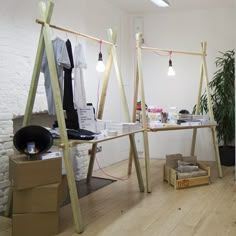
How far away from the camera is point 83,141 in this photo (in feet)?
9.12

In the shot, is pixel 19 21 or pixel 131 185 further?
pixel 131 185

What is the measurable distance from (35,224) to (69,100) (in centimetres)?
117

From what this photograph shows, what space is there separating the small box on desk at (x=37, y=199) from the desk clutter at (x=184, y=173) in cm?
175

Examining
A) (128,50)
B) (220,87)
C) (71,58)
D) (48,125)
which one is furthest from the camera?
A: (128,50)

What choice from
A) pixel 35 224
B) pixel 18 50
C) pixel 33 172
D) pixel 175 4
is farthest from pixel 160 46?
pixel 35 224

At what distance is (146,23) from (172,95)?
4.52 ft

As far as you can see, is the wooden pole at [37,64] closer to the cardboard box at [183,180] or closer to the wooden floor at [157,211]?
the wooden floor at [157,211]

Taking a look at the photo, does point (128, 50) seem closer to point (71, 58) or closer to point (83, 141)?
point (71, 58)

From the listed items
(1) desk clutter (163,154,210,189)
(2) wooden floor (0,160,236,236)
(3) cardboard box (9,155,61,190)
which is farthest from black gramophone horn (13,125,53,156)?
(1) desk clutter (163,154,210,189)

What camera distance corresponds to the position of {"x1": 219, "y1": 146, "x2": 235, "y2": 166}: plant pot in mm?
5109

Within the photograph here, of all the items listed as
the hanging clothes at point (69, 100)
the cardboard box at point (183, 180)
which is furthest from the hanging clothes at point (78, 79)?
the cardboard box at point (183, 180)

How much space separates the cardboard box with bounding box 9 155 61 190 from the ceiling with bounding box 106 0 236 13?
336 centimetres

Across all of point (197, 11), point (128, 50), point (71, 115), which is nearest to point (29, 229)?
point (71, 115)

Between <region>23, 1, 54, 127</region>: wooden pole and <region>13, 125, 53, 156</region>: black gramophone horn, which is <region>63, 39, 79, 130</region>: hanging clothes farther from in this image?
<region>13, 125, 53, 156</region>: black gramophone horn
